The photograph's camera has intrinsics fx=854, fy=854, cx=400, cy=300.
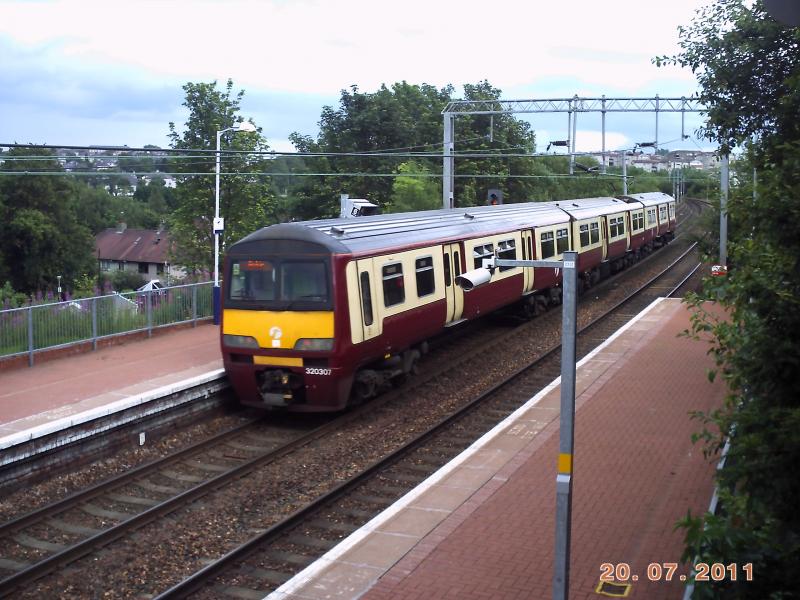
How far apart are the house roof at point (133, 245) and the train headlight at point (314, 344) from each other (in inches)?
2544

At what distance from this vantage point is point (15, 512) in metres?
10.2

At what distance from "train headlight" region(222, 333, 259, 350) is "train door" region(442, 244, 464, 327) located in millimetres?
4514

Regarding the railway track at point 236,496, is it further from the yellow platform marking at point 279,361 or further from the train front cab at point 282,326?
the yellow platform marking at point 279,361

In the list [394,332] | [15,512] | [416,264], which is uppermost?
[416,264]

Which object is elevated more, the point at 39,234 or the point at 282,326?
the point at 39,234

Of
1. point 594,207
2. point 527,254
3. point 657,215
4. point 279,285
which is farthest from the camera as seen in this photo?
point 657,215

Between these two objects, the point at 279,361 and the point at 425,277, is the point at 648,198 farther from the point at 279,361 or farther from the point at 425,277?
the point at 279,361

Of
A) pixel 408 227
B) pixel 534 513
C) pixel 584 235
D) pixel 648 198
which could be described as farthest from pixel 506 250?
pixel 648 198

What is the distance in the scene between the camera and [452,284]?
1686 cm

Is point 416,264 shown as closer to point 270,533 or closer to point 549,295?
point 270,533

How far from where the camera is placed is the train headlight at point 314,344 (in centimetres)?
1285

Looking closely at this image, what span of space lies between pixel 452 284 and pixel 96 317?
278 inches

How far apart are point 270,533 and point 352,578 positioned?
1.80m

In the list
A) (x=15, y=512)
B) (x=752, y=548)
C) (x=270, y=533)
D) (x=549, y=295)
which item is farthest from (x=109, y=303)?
(x=752, y=548)
